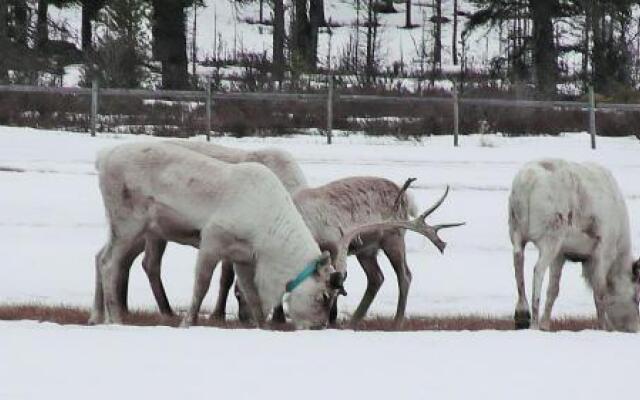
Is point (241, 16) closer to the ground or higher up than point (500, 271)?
higher up

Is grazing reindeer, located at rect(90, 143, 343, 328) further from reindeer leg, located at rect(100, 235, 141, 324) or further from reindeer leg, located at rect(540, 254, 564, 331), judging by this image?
reindeer leg, located at rect(540, 254, 564, 331)

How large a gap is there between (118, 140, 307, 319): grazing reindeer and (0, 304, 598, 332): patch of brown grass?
18 cm

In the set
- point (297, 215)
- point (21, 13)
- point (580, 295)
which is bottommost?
point (580, 295)

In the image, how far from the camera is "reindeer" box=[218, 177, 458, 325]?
1187cm

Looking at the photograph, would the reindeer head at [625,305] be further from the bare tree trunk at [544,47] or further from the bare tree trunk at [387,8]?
the bare tree trunk at [387,8]

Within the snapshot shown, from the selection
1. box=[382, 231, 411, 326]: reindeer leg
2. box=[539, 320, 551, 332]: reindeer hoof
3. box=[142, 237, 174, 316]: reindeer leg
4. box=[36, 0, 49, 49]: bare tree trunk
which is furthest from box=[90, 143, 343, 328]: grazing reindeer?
box=[36, 0, 49, 49]: bare tree trunk

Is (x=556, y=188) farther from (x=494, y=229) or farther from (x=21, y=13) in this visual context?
(x=21, y=13)

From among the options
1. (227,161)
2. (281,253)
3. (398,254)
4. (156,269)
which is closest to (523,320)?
(398,254)

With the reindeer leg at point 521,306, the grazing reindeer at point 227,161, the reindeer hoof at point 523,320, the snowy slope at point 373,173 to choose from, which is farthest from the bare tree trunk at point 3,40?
the reindeer hoof at point 523,320

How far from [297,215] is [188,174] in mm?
956

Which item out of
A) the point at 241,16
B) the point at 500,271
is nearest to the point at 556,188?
the point at 500,271

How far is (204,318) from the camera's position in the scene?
1216 centimetres

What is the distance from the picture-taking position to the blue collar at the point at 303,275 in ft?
34.9

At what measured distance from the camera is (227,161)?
487 inches
